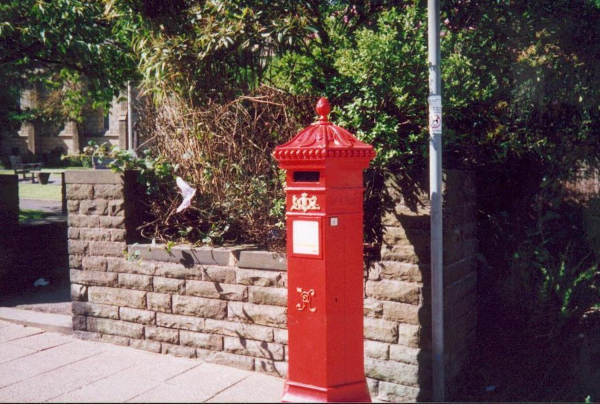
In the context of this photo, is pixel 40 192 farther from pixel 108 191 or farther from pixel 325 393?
pixel 325 393

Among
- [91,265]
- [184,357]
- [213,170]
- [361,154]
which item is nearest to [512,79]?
[361,154]

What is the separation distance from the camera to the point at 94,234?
595cm

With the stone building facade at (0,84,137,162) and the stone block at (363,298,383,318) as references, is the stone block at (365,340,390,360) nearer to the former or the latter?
the stone block at (363,298,383,318)

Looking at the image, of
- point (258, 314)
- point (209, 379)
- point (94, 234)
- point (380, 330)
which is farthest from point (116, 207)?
point (380, 330)

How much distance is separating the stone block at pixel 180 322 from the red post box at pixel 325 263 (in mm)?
1659

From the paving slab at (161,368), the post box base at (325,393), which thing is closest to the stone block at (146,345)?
the paving slab at (161,368)

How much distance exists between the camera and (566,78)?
5.20 meters

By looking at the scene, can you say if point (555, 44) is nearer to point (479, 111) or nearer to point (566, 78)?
point (566, 78)

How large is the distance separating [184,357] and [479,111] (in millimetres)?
3608

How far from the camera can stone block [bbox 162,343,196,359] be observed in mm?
5336

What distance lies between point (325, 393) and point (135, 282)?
269 cm

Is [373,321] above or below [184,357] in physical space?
above

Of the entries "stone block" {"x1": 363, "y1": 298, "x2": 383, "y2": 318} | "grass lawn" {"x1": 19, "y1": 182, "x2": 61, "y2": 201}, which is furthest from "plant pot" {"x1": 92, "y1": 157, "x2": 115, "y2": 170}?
"grass lawn" {"x1": 19, "y1": 182, "x2": 61, "y2": 201}

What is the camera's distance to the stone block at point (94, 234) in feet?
19.2
